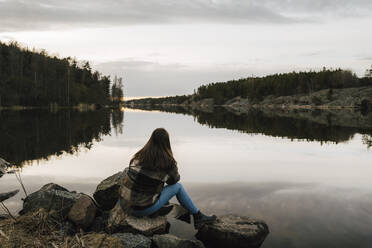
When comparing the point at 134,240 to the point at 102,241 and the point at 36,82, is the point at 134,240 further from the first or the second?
the point at 36,82

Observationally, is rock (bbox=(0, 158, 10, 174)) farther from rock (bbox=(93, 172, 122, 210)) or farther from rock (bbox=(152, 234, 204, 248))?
rock (bbox=(152, 234, 204, 248))

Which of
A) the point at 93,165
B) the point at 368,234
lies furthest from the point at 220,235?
the point at 93,165

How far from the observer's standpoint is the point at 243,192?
944cm

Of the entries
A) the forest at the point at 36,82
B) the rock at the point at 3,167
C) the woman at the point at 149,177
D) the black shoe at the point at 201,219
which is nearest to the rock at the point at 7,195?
the rock at the point at 3,167

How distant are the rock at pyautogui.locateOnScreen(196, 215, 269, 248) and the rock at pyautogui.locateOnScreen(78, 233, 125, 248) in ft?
5.94

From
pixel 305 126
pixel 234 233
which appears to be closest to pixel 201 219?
pixel 234 233

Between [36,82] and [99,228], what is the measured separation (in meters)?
99.2

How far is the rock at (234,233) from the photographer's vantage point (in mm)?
6113

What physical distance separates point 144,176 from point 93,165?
24.7 feet

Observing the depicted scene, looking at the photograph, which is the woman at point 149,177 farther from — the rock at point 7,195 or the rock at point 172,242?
the rock at point 7,195

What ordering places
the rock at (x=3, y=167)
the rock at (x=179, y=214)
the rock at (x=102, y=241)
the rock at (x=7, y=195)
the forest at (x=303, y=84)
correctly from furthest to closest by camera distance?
the forest at (x=303, y=84) → the rock at (x=3, y=167) → the rock at (x=7, y=195) → the rock at (x=179, y=214) → the rock at (x=102, y=241)

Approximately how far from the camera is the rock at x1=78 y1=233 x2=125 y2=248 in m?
5.23

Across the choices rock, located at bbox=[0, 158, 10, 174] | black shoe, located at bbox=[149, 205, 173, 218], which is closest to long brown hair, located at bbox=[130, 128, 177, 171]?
black shoe, located at bbox=[149, 205, 173, 218]

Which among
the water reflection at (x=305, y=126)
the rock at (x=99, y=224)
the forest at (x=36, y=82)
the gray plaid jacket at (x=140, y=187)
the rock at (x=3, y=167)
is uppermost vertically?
the forest at (x=36, y=82)
